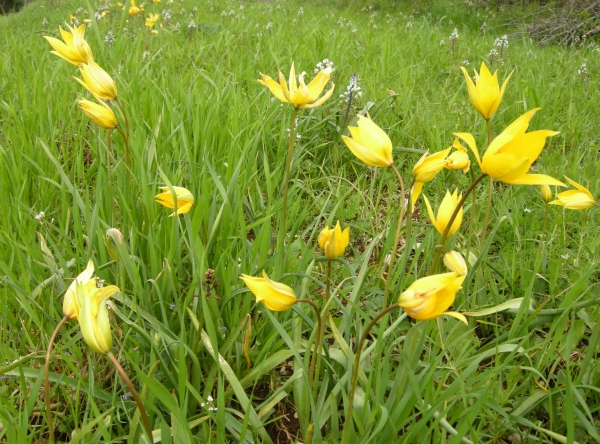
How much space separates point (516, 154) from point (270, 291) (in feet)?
1.53

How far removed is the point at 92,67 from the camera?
138 centimetres

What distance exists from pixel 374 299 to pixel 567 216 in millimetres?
948

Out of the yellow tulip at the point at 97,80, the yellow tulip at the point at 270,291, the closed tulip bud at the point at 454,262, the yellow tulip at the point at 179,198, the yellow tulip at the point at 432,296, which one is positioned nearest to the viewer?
the yellow tulip at the point at 432,296

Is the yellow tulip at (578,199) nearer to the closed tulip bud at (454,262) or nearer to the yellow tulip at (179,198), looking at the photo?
the closed tulip bud at (454,262)

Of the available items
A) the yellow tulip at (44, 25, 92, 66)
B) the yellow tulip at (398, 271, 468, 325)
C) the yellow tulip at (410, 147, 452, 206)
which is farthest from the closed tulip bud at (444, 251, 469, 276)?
the yellow tulip at (44, 25, 92, 66)

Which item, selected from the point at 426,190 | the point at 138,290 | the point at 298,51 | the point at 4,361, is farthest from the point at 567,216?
the point at 298,51

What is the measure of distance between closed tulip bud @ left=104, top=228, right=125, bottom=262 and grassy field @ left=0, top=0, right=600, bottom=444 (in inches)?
0.5

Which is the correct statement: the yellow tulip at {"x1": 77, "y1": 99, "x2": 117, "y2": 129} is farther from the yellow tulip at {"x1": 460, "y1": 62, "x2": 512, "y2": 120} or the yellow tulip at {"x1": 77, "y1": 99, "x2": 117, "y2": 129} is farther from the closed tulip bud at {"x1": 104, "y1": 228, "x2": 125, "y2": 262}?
the yellow tulip at {"x1": 460, "y1": 62, "x2": 512, "y2": 120}

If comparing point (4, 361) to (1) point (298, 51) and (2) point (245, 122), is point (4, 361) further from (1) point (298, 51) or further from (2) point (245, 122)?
(1) point (298, 51)

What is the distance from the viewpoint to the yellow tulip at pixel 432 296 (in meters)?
0.78

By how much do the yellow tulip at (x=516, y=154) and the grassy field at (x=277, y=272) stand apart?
26cm

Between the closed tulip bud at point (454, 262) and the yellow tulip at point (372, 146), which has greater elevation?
the yellow tulip at point (372, 146)

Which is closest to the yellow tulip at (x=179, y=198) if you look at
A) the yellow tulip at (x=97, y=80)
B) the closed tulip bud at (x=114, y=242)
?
the closed tulip bud at (x=114, y=242)

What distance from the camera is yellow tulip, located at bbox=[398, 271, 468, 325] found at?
78 cm
